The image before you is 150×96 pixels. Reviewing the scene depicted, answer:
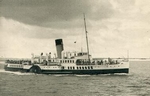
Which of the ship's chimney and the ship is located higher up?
the ship's chimney

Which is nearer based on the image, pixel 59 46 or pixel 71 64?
pixel 71 64

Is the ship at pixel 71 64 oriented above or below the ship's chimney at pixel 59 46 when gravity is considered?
below

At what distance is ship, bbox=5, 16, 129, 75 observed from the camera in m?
29.2

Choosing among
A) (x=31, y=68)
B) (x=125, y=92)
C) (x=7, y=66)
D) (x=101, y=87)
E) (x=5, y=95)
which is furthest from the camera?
(x=7, y=66)

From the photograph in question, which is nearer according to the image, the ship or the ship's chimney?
the ship

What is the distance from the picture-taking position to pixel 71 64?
1185 inches

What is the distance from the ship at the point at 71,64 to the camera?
29203 mm

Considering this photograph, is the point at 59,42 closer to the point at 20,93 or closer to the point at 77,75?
the point at 77,75

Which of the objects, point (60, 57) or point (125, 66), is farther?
point (60, 57)

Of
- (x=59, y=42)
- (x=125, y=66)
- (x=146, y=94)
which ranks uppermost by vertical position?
(x=59, y=42)

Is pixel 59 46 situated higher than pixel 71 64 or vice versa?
pixel 59 46

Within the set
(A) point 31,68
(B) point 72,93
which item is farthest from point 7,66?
(B) point 72,93

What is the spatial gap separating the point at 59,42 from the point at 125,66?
8937 millimetres

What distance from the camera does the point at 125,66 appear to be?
29.4 meters
